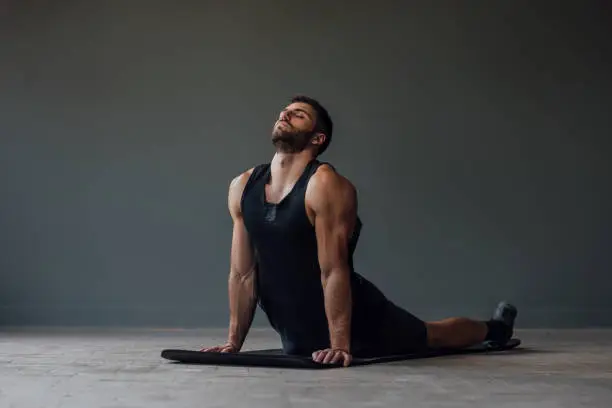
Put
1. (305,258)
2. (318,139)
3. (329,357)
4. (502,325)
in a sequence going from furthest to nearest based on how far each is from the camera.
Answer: (502,325)
(318,139)
(305,258)
(329,357)

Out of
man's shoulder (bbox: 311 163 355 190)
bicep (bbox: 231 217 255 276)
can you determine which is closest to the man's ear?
man's shoulder (bbox: 311 163 355 190)

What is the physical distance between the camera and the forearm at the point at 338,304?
354 centimetres

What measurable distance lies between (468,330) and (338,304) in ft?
3.04

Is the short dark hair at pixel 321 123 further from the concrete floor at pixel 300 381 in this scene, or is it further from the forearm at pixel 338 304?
the concrete floor at pixel 300 381

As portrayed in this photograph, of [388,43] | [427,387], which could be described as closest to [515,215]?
[388,43]

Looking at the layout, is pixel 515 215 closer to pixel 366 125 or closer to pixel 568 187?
pixel 568 187

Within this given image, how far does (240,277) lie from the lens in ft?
12.5

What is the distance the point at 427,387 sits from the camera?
297 centimetres

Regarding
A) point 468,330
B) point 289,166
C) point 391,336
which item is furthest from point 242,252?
point 468,330

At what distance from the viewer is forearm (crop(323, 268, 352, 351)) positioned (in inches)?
139

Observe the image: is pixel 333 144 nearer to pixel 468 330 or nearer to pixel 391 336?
pixel 468 330

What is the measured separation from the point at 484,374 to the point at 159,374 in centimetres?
109

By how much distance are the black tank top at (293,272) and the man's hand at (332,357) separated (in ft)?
0.60

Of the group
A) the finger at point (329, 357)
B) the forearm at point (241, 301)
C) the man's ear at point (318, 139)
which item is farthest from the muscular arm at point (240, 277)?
the finger at point (329, 357)
